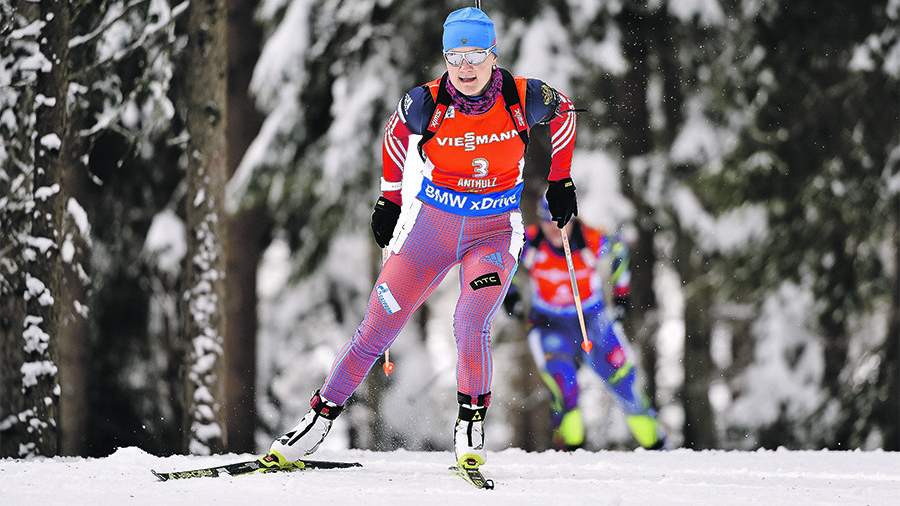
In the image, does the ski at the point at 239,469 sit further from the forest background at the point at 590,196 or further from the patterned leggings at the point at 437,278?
the forest background at the point at 590,196

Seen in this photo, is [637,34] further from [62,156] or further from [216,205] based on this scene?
[62,156]

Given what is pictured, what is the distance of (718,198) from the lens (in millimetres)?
14180

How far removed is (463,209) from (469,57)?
0.72 meters

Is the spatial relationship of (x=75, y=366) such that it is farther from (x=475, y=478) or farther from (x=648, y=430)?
(x=475, y=478)

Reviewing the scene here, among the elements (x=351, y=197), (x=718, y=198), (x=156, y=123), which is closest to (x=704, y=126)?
(x=718, y=198)

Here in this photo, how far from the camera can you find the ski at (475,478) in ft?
18.3

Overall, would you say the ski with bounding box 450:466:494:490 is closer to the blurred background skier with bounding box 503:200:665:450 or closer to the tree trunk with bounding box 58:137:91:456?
the blurred background skier with bounding box 503:200:665:450

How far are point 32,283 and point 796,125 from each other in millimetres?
9218

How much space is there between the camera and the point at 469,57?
5.68 m

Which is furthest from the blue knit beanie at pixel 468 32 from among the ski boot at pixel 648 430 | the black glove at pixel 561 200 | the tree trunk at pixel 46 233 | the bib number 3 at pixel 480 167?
the ski boot at pixel 648 430

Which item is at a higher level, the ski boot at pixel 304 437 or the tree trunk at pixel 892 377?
the ski boot at pixel 304 437

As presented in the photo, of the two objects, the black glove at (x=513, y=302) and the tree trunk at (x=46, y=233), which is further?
the black glove at (x=513, y=302)

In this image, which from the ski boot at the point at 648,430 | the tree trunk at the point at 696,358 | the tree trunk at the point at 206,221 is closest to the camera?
the tree trunk at the point at 206,221

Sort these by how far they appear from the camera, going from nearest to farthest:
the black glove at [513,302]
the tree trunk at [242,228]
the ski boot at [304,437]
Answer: the ski boot at [304,437] → the black glove at [513,302] → the tree trunk at [242,228]
